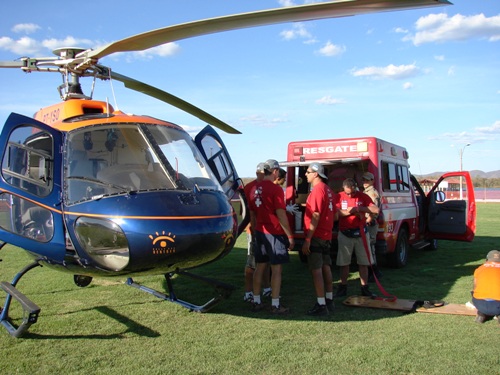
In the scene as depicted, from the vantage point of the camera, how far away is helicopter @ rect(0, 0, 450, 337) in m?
4.35

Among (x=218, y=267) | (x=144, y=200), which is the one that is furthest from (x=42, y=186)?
(x=218, y=267)

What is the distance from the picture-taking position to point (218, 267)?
9.12 metres

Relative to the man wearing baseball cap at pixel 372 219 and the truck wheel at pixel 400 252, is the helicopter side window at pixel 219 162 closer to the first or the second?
the man wearing baseball cap at pixel 372 219

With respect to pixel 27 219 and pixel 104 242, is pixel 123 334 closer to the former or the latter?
pixel 104 242

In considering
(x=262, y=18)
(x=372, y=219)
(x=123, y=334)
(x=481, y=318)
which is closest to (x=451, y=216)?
(x=372, y=219)

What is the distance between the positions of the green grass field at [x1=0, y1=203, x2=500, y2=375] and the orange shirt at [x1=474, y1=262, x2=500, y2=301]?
32 centimetres

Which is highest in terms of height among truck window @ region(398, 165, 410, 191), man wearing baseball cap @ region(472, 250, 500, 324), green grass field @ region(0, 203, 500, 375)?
truck window @ region(398, 165, 410, 191)

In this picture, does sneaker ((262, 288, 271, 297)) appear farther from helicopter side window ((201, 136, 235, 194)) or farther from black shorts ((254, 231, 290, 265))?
helicopter side window ((201, 136, 235, 194))

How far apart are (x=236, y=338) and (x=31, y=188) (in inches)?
100

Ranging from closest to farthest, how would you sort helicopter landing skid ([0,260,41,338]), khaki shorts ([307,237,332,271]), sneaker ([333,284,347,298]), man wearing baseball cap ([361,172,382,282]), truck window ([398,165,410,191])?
helicopter landing skid ([0,260,41,338]) < khaki shorts ([307,237,332,271]) < sneaker ([333,284,347,298]) < man wearing baseball cap ([361,172,382,282]) < truck window ([398,165,410,191])

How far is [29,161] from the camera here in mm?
5027

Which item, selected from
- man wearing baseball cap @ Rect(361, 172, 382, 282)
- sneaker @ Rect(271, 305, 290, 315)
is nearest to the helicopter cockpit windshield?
sneaker @ Rect(271, 305, 290, 315)

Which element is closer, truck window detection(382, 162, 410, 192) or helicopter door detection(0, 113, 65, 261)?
helicopter door detection(0, 113, 65, 261)

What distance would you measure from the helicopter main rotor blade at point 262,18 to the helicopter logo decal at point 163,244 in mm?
1835
